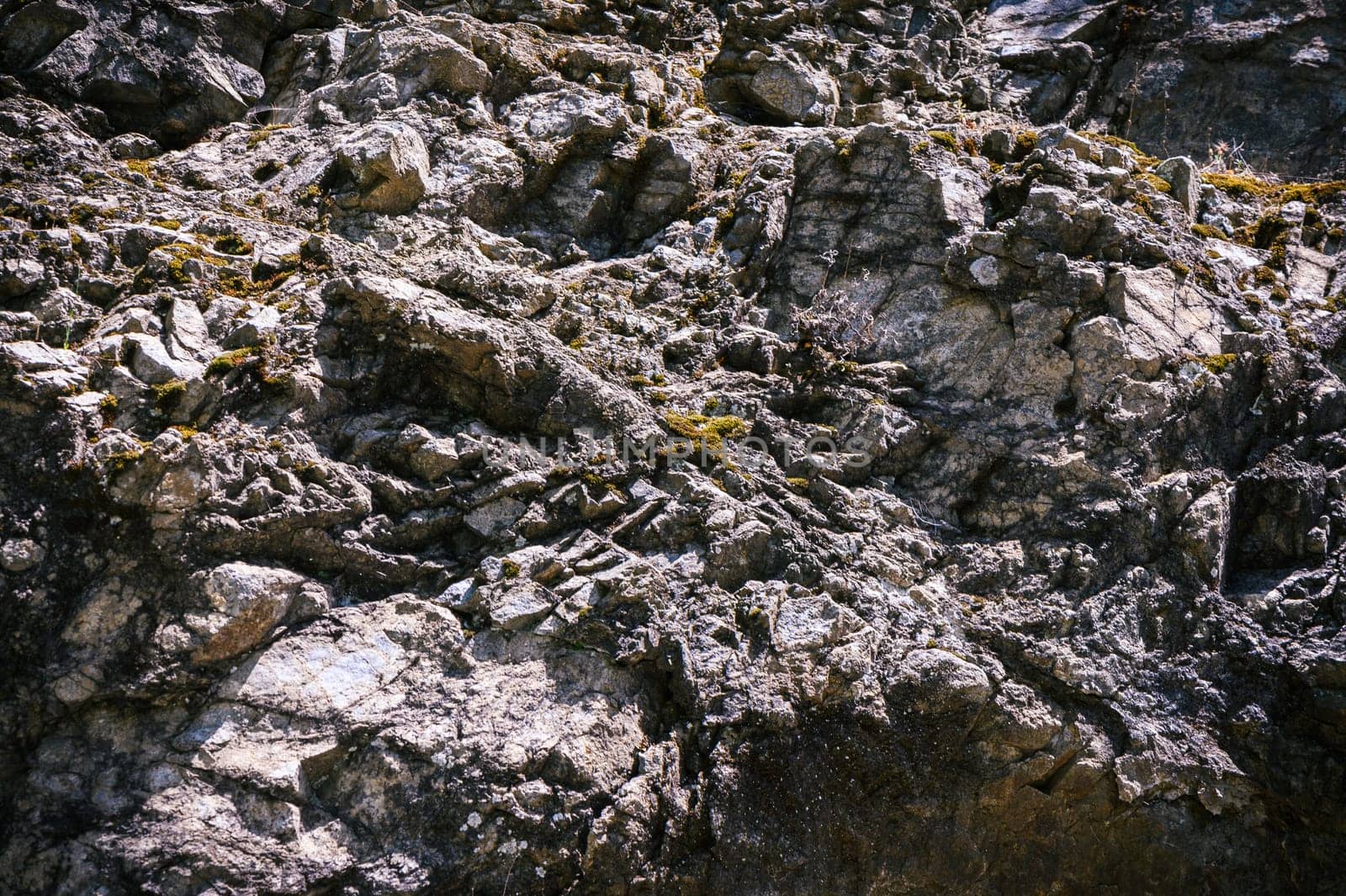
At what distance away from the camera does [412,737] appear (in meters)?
5.25

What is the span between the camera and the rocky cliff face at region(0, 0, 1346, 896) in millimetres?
5195

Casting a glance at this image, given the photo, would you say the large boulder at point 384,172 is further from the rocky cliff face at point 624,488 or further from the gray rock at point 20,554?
the gray rock at point 20,554

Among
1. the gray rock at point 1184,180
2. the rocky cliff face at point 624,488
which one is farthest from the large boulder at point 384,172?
the gray rock at point 1184,180

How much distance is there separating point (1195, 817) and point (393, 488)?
558 cm

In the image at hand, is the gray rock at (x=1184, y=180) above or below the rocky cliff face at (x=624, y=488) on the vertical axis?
above

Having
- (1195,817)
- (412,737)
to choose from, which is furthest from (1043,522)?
(412,737)

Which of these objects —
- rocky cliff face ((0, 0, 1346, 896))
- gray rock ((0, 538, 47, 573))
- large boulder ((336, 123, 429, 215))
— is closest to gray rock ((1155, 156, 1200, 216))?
rocky cliff face ((0, 0, 1346, 896))

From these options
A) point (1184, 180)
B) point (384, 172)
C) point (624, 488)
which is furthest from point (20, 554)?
point (1184, 180)

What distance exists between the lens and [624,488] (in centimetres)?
634

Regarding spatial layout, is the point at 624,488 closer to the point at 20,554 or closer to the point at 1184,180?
the point at 20,554

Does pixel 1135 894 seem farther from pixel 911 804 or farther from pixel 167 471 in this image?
pixel 167 471

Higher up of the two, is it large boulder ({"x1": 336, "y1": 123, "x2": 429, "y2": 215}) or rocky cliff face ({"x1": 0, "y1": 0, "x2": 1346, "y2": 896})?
→ large boulder ({"x1": 336, "y1": 123, "x2": 429, "y2": 215})

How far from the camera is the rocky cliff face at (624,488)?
5195 millimetres

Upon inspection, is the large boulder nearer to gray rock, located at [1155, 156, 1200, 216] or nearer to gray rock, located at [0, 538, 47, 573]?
gray rock, located at [0, 538, 47, 573]
